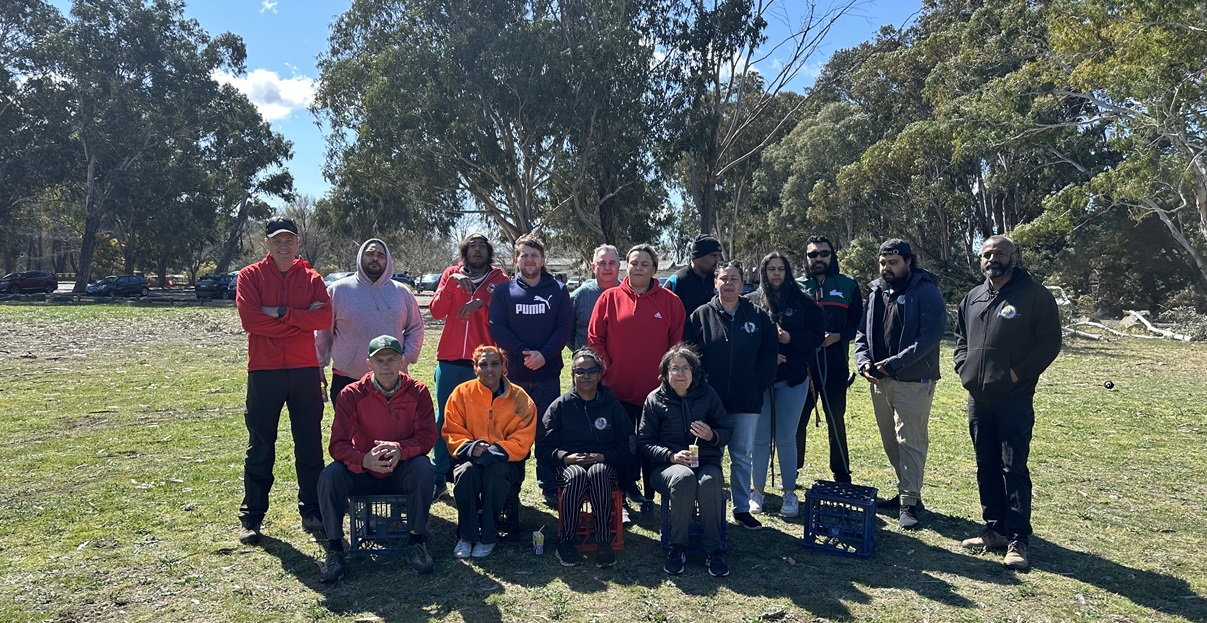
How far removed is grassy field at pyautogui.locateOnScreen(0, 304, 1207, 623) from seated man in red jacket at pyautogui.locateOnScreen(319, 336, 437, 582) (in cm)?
29

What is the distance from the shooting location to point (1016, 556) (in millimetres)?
4645

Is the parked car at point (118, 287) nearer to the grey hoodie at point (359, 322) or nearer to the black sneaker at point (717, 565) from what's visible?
the grey hoodie at point (359, 322)

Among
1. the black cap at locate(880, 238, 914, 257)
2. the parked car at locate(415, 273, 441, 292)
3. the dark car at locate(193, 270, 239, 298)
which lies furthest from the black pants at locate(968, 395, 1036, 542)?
the parked car at locate(415, 273, 441, 292)

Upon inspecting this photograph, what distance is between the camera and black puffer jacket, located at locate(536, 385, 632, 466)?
5.02 meters

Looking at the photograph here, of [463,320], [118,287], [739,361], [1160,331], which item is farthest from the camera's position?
[118,287]

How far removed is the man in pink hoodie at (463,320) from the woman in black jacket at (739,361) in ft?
5.27

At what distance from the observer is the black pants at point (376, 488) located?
4.54 metres

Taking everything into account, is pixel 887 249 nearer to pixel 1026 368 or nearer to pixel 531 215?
pixel 1026 368

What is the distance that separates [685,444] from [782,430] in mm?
1152

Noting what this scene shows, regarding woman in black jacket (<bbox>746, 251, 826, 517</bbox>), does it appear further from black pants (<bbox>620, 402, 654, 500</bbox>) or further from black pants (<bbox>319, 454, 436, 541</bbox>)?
black pants (<bbox>319, 454, 436, 541</bbox>)

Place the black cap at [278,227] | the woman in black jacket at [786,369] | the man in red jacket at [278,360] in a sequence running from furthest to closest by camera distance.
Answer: the woman in black jacket at [786,369]
the black cap at [278,227]
the man in red jacket at [278,360]

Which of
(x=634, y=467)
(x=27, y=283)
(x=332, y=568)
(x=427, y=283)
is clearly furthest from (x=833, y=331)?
(x=427, y=283)

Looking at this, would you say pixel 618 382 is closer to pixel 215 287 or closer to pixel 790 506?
pixel 790 506

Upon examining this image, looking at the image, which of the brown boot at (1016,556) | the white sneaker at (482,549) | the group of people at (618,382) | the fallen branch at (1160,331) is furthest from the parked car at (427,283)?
the brown boot at (1016,556)
